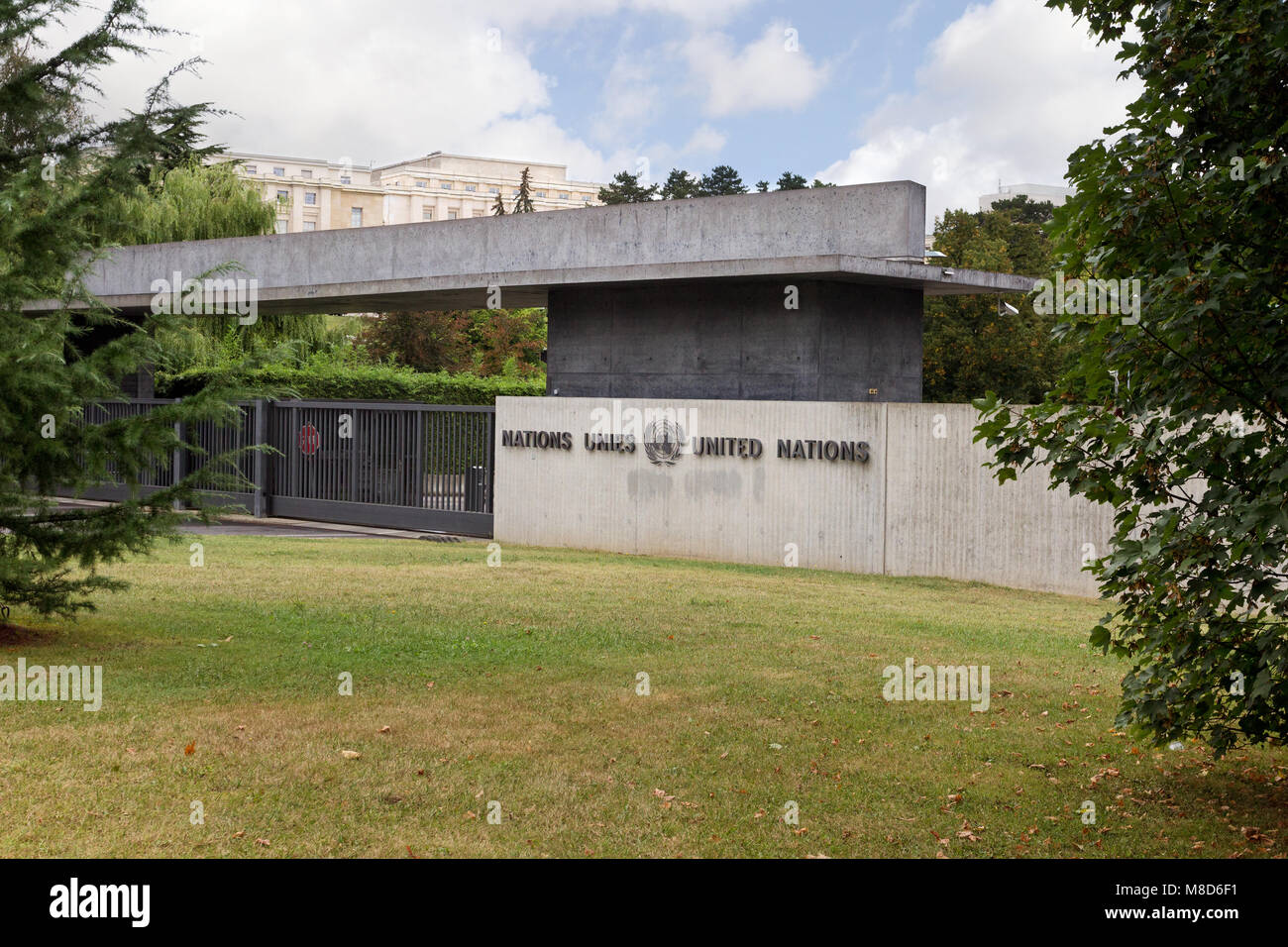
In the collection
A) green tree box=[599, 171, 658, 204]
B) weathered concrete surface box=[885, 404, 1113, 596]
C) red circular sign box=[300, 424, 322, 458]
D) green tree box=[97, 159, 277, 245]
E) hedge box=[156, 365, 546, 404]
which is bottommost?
weathered concrete surface box=[885, 404, 1113, 596]

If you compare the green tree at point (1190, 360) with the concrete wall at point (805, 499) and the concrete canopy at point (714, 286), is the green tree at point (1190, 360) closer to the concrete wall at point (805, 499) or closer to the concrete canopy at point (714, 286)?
the concrete wall at point (805, 499)

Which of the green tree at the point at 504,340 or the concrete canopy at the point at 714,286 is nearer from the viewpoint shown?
the concrete canopy at the point at 714,286

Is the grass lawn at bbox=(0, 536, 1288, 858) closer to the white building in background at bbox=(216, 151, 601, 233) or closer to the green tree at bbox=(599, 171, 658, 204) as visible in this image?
the green tree at bbox=(599, 171, 658, 204)

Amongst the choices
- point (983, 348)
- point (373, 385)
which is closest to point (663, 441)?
point (373, 385)

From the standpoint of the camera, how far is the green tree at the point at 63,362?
9.88m

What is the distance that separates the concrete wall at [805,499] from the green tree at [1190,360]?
10434 mm

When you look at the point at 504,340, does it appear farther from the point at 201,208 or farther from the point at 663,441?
the point at 663,441

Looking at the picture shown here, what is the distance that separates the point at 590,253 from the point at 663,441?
454 cm

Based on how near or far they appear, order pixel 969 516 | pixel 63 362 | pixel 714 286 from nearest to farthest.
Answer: pixel 63 362
pixel 969 516
pixel 714 286

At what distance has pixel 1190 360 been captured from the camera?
5.89 m

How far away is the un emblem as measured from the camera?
2048 centimetres

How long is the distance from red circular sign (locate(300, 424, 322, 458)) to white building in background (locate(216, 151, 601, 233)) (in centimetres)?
10091

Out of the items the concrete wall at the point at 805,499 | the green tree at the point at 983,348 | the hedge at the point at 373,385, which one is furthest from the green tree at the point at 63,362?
the green tree at the point at 983,348

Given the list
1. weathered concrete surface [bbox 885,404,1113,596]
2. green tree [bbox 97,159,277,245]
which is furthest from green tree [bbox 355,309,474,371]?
weathered concrete surface [bbox 885,404,1113,596]
